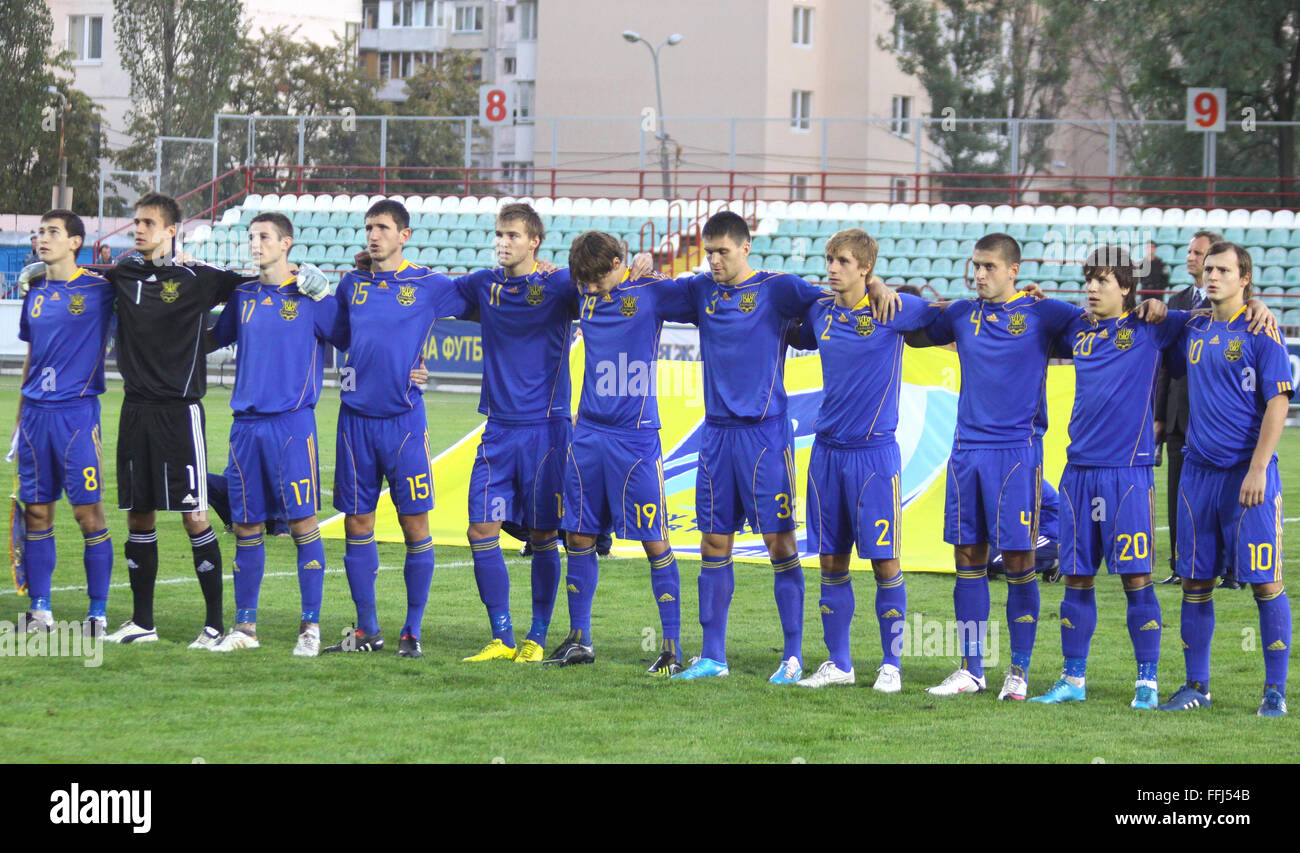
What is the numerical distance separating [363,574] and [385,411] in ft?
2.64

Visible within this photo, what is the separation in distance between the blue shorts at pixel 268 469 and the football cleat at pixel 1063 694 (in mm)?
3491

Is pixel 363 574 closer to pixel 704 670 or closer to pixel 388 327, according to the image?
pixel 388 327

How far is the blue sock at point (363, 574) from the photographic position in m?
7.61

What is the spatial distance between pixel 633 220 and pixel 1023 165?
23.9 ft

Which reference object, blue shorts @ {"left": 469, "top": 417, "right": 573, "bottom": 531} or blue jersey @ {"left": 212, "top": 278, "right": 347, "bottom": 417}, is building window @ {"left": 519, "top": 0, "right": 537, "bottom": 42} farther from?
blue shorts @ {"left": 469, "top": 417, "right": 573, "bottom": 531}

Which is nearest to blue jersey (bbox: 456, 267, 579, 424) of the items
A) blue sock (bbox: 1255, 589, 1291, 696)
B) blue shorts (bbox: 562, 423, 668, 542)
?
blue shorts (bbox: 562, 423, 668, 542)

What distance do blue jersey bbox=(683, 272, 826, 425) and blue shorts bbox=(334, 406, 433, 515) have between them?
4.74ft

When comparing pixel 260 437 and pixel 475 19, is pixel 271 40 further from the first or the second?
pixel 260 437

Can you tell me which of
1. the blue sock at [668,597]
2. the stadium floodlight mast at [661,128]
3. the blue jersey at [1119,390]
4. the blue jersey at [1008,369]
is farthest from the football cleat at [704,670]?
the stadium floodlight mast at [661,128]

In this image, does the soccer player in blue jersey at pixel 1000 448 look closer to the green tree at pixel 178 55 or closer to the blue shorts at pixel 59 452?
the blue shorts at pixel 59 452

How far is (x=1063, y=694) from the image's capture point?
22.0ft

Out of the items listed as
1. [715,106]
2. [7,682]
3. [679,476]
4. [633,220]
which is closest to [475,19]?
[715,106]

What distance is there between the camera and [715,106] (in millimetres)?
48031

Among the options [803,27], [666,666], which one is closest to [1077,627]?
[666,666]
